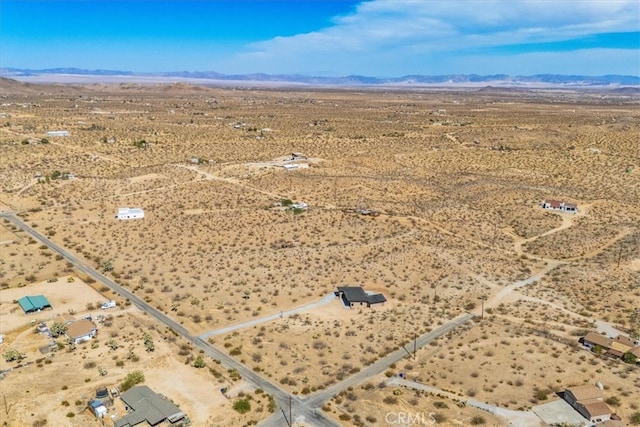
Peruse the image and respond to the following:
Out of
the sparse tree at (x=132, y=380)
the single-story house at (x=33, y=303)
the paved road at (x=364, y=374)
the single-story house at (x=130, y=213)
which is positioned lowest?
the paved road at (x=364, y=374)

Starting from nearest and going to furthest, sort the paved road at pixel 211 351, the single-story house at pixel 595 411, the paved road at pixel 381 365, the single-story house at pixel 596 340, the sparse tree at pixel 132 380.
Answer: the single-story house at pixel 595 411 < the paved road at pixel 211 351 < the paved road at pixel 381 365 < the sparse tree at pixel 132 380 < the single-story house at pixel 596 340

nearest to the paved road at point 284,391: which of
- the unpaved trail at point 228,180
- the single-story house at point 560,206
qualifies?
the unpaved trail at point 228,180

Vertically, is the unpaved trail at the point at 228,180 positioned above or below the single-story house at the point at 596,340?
above

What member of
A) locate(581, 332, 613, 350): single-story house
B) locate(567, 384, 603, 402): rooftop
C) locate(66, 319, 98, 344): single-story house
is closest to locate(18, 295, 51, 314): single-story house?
locate(66, 319, 98, 344): single-story house

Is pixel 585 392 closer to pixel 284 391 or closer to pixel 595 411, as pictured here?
pixel 595 411

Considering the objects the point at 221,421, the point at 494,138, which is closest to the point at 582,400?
the point at 221,421

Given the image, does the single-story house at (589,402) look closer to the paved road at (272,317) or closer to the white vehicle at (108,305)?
the paved road at (272,317)

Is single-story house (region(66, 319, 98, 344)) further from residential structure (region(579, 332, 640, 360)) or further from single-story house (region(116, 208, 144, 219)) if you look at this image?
residential structure (region(579, 332, 640, 360))
